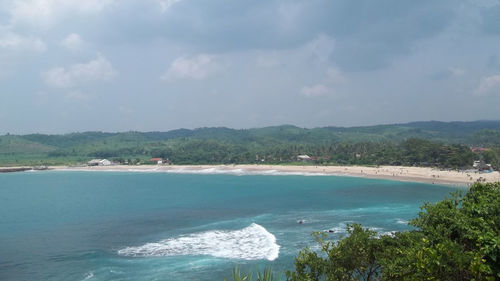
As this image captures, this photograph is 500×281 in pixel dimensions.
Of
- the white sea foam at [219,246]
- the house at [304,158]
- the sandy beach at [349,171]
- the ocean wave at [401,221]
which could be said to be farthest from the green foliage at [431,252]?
the house at [304,158]

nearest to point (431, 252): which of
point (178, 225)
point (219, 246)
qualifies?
point (219, 246)

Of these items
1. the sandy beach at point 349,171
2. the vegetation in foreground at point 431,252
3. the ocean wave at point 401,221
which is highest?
the vegetation in foreground at point 431,252

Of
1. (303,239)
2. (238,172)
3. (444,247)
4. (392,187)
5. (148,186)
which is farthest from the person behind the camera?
(238,172)

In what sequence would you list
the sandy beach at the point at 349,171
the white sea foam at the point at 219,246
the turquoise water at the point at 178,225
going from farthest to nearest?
the sandy beach at the point at 349,171 < the white sea foam at the point at 219,246 < the turquoise water at the point at 178,225

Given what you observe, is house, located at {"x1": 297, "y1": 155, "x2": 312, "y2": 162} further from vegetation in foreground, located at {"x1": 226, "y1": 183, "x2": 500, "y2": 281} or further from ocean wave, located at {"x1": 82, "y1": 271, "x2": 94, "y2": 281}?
vegetation in foreground, located at {"x1": 226, "y1": 183, "x2": 500, "y2": 281}

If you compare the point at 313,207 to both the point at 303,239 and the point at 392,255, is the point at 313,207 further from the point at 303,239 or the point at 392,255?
the point at 392,255

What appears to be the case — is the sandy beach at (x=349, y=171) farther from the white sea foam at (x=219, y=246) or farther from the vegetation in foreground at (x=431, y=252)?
the vegetation in foreground at (x=431, y=252)

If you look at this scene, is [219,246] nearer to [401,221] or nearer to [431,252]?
[401,221]

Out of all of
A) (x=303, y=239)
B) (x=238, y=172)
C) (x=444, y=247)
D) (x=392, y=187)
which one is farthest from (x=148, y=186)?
(x=444, y=247)
